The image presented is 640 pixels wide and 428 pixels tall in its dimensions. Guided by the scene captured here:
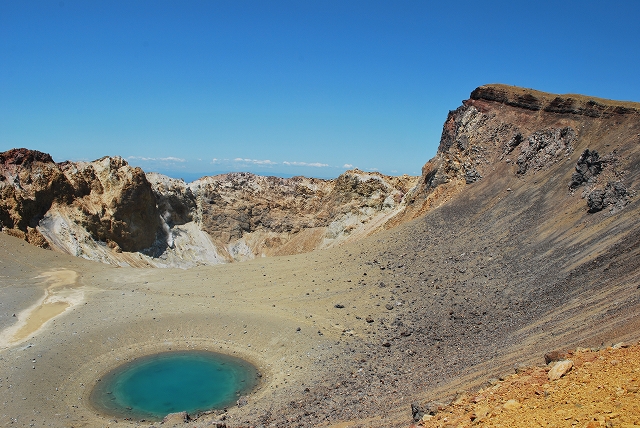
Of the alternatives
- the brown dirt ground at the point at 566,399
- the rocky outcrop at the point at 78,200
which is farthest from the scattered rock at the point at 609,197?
the rocky outcrop at the point at 78,200

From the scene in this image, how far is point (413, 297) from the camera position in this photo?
29.2 metres

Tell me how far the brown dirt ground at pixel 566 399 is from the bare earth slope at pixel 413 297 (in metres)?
2.11

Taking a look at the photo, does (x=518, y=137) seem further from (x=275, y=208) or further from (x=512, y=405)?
(x=512, y=405)

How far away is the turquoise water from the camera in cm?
2216

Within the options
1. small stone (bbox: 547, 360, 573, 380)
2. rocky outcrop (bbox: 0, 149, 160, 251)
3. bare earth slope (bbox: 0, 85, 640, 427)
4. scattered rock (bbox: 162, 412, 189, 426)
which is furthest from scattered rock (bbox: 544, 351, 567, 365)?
rocky outcrop (bbox: 0, 149, 160, 251)

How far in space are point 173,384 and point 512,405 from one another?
1808 centimetres

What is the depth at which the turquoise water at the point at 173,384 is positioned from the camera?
2216cm

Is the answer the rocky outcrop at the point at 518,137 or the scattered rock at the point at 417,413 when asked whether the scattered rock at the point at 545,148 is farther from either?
the scattered rock at the point at 417,413

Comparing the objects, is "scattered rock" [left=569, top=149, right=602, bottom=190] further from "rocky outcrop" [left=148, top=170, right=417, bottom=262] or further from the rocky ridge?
"rocky outcrop" [left=148, top=170, right=417, bottom=262]

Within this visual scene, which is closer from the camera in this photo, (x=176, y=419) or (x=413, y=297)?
(x=176, y=419)

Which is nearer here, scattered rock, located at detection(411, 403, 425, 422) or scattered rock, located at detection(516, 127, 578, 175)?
scattered rock, located at detection(411, 403, 425, 422)

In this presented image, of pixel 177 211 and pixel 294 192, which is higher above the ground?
pixel 294 192

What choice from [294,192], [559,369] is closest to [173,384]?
[559,369]

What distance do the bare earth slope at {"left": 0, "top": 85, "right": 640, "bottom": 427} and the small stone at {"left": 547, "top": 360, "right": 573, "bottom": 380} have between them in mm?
2833
